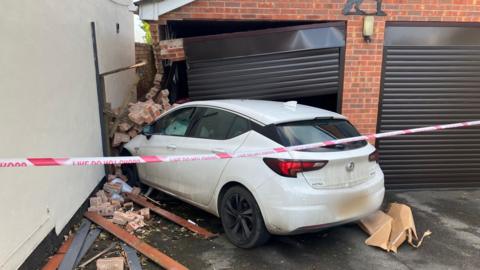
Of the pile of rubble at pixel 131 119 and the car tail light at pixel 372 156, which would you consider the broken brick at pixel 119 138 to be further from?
the car tail light at pixel 372 156

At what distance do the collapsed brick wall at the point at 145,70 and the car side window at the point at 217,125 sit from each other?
16.2 feet

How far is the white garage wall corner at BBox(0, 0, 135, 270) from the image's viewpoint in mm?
3061

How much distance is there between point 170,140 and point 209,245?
1535mm

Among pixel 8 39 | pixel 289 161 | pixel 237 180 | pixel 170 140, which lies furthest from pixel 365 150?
pixel 8 39

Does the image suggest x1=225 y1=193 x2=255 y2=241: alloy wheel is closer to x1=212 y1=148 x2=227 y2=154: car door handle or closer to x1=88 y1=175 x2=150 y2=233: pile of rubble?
x1=212 y1=148 x2=227 y2=154: car door handle

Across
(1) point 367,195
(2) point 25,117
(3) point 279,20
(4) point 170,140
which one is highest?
(3) point 279,20

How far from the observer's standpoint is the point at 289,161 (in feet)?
12.0

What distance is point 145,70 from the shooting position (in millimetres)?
10383

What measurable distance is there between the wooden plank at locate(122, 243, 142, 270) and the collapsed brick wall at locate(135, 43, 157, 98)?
578 cm

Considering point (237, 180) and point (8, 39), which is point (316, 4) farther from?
point (8, 39)

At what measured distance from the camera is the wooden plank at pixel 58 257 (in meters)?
3.60

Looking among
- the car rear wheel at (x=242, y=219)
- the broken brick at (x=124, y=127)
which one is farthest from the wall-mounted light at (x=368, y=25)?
the broken brick at (x=124, y=127)

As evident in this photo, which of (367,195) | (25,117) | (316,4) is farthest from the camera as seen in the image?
(316,4)

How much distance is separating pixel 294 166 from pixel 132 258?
1869mm
